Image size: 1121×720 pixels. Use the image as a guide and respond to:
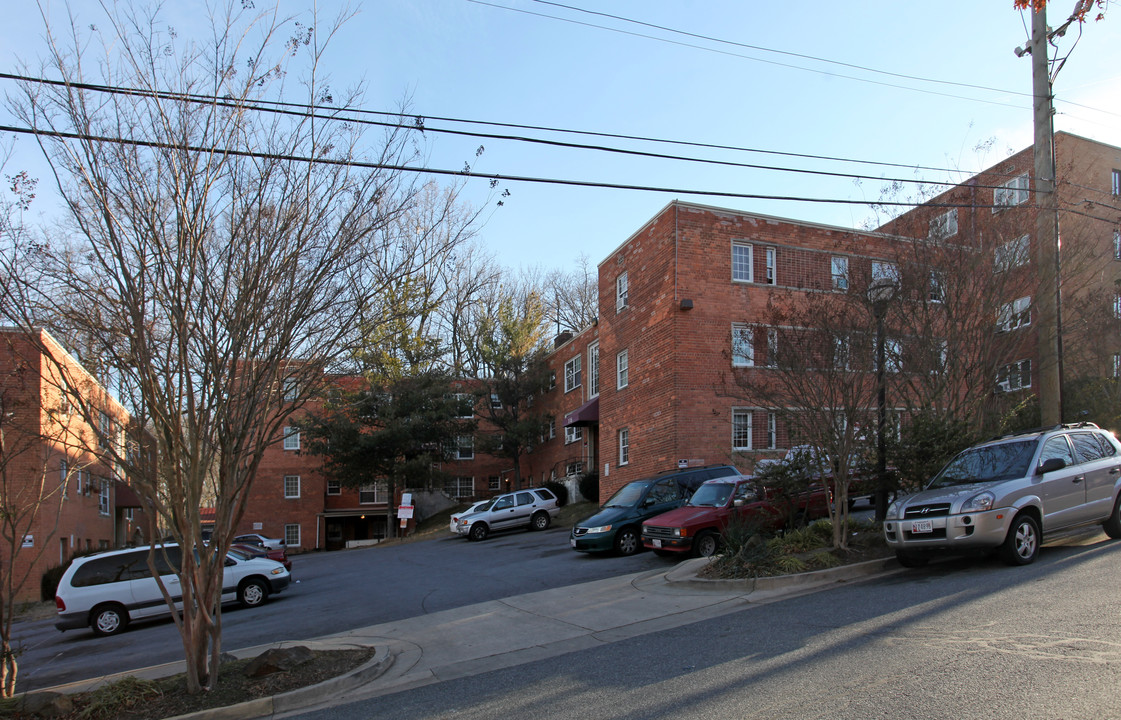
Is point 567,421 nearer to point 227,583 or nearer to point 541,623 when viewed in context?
point 227,583

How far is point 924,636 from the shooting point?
740 centimetres

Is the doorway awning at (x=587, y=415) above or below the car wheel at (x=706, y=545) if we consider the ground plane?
above

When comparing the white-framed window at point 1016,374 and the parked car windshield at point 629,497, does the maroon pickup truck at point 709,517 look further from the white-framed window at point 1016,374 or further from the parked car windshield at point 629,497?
the white-framed window at point 1016,374

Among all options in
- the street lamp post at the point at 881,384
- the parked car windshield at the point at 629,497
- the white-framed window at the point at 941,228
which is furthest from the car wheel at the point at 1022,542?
the parked car windshield at the point at 629,497

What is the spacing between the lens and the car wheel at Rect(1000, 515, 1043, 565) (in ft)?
33.7

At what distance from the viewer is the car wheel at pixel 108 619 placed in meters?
15.7

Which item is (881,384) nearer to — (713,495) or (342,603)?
(713,495)

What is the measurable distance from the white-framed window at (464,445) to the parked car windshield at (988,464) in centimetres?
3143

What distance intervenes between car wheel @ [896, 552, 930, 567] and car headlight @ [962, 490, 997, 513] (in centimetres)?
139

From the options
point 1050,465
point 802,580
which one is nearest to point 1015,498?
point 1050,465

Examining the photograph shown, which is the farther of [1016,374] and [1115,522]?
[1016,374]

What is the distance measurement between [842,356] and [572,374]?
2672 cm

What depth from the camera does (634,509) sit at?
675 inches

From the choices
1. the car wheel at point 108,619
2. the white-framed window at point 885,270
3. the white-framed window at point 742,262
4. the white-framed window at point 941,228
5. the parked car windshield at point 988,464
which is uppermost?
the white-framed window at point 742,262
